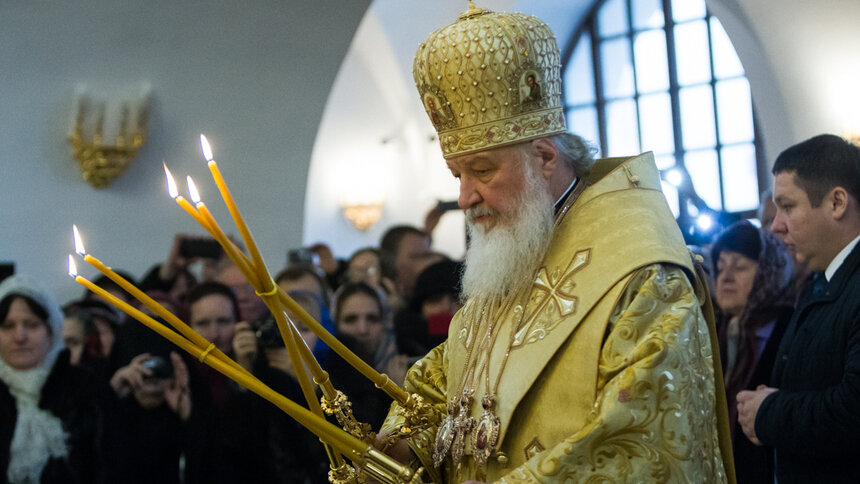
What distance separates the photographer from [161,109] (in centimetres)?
743

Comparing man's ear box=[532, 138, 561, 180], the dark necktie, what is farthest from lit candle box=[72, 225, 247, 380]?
the dark necktie

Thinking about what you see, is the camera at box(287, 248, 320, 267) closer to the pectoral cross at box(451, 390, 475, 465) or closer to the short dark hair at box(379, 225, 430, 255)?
the short dark hair at box(379, 225, 430, 255)

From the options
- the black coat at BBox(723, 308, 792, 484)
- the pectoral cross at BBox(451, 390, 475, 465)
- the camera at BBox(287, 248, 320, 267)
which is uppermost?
the camera at BBox(287, 248, 320, 267)

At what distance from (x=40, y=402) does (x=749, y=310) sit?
10.3ft

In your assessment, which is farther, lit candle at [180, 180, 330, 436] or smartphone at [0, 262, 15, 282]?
smartphone at [0, 262, 15, 282]

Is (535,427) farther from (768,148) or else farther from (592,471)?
(768,148)

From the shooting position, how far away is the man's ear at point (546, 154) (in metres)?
2.62

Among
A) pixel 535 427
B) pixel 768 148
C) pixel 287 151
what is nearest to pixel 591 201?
pixel 535 427

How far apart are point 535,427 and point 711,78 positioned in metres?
10.7

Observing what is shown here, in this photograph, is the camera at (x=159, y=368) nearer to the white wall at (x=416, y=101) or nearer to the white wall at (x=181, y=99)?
the white wall at (x=181, y=99)

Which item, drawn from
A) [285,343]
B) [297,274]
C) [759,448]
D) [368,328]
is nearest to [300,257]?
[297,274]

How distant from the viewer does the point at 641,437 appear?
215 cm

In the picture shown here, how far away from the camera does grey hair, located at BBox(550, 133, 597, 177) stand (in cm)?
268

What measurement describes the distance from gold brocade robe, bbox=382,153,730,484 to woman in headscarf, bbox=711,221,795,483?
4.57 feet
